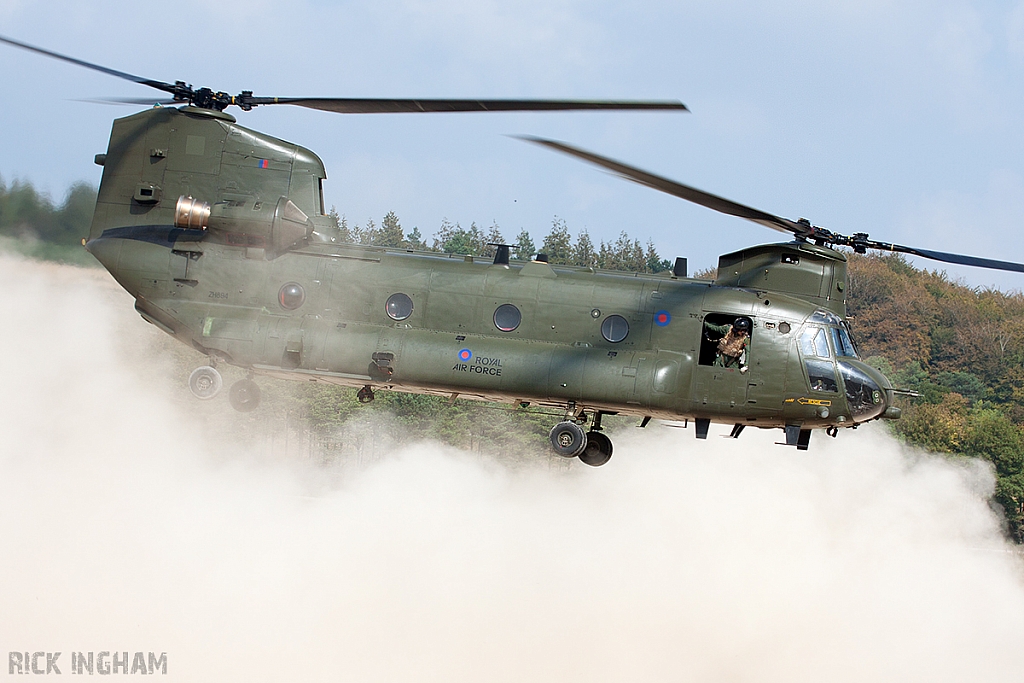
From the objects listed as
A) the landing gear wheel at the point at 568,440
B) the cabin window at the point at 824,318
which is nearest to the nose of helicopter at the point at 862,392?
the cabin window at the point at 824,318

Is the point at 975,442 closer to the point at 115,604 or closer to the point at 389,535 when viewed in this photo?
the point at 389,535

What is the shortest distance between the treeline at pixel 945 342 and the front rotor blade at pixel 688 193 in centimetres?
3296

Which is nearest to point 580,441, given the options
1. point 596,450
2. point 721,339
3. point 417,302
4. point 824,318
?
point 596,450

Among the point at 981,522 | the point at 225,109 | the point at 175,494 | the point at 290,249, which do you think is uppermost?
the point at 225,109

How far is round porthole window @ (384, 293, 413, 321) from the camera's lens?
1416cm

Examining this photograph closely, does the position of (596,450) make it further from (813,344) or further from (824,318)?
(824,318)

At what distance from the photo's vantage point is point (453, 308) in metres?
14.1

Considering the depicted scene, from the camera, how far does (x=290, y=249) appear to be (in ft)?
47.6

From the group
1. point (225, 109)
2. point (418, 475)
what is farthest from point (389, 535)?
point (225, 109)

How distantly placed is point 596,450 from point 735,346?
7.80 feet

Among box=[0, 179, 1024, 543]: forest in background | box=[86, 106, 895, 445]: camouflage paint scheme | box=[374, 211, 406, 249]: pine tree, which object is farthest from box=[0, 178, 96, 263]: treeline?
box=[374, 211, 406, 249]: pine tree

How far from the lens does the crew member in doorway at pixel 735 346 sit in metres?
13.7

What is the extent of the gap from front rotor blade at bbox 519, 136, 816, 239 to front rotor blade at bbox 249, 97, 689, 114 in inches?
26.3

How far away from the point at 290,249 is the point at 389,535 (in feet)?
32.8
